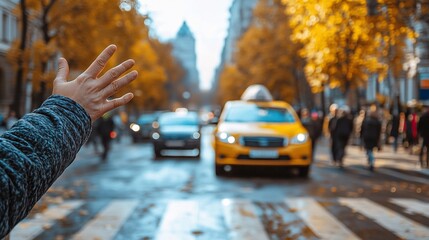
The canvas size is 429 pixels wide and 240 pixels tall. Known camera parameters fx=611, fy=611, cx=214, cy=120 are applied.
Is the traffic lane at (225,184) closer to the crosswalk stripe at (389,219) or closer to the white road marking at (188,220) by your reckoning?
the crosswalk stripe at (389,219)

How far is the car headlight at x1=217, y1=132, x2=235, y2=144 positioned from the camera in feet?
42.9

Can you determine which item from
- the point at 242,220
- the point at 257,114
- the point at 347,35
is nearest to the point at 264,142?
the point at 257,114

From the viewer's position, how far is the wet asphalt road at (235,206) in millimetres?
6766

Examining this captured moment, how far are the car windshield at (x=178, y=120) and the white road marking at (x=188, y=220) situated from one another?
526 inches

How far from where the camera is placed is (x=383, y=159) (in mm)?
19500

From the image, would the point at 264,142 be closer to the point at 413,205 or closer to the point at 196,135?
the point at 413,205

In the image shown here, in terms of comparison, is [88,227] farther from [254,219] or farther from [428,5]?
[428,5]

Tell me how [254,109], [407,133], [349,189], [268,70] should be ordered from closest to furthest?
[349,189]
[254,109]
[407,133]
[268,70]

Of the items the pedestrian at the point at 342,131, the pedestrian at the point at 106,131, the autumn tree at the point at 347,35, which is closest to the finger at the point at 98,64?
the autumn tree at the point at 347,35

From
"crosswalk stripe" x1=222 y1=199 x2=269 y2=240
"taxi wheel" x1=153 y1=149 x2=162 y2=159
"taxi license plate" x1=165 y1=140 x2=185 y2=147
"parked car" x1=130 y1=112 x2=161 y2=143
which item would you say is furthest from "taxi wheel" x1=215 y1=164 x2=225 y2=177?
"parked car" x1=130 y1=112 x2=161 y2=143

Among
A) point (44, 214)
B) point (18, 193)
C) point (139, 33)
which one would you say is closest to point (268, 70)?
point (139, 33)

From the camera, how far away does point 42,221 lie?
24.8 feet

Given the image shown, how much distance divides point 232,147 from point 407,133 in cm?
1136

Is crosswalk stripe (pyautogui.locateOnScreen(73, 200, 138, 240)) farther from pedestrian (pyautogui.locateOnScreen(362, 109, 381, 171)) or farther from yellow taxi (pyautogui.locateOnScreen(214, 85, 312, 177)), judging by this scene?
pedestrian (pyautogui.locateOnScreen(362, 109, 381, 171))
